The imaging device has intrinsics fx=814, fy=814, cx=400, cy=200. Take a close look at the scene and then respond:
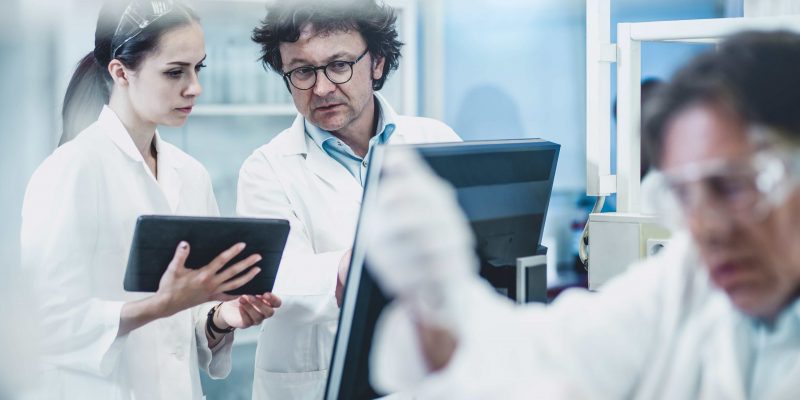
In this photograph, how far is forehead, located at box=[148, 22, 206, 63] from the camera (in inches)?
68.7

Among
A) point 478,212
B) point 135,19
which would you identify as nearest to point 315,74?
point 135,19

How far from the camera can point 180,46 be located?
1.76m

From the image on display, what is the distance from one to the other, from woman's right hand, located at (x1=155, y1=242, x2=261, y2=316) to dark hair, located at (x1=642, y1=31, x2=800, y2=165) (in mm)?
910

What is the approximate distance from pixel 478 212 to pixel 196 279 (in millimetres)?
703

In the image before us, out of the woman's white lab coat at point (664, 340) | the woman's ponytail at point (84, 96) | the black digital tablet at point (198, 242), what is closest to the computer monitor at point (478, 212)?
the woman's white lab coat at point (664, 340)

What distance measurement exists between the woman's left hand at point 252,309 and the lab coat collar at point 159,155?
29 centimetres

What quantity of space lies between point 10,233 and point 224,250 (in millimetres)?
375

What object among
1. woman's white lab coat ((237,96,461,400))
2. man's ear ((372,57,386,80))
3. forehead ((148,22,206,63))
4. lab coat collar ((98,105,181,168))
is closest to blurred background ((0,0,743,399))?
lab coat collar ((98,105,181,168))

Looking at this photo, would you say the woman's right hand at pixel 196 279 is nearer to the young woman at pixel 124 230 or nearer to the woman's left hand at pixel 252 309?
the young woman at pixel 124 230

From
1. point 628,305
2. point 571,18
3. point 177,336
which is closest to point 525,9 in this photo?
point 571,18

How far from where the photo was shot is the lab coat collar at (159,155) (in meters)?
1.75

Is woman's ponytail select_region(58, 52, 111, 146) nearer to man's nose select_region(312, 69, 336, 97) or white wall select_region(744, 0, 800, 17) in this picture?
man's nose select_region(312, 69, 336, 97)

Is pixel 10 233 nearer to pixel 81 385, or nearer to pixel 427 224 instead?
pixel 81 385

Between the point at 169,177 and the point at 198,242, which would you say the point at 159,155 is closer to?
the point at 169,177
